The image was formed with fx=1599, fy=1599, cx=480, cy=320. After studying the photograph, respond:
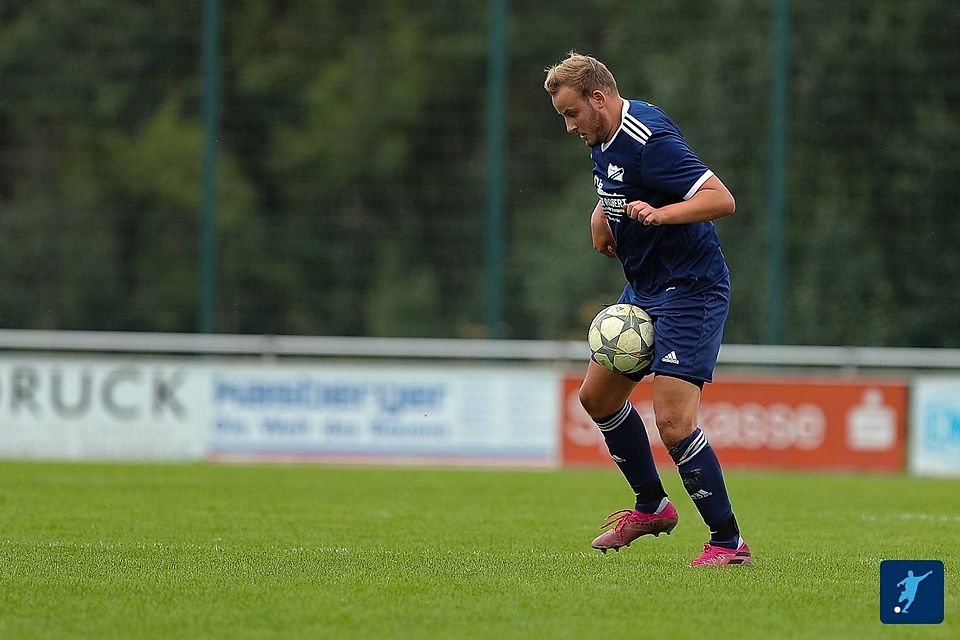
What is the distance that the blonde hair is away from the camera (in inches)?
256

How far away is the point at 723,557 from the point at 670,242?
4.31 ft

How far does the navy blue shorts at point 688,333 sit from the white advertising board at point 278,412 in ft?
27.9

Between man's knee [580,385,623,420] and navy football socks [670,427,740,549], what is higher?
man's knee [580,385,623,420]

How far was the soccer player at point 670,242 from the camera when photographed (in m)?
6.46

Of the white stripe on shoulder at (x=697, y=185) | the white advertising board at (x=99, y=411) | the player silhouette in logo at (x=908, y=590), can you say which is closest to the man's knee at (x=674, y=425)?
the white stripe on shoulder at (x=697, y=185)

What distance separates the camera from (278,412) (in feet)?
50.0

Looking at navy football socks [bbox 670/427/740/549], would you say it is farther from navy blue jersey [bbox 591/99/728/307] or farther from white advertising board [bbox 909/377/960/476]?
white advertising board [bbox 909/377/960/476]

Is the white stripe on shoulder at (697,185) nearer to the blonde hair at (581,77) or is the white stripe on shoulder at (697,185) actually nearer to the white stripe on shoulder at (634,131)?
the white stripe on shoulder at (634,131)

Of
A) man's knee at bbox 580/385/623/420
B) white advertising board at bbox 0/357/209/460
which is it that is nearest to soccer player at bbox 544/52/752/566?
man's knee at bbox 580/385/623/420

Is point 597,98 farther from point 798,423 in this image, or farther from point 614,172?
point 798,423

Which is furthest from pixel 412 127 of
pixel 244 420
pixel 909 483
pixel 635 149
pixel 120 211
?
pixel 635 149

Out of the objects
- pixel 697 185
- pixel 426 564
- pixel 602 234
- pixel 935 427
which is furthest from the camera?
pixel 935 427

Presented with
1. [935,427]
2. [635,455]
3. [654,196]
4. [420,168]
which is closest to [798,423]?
[935,427]

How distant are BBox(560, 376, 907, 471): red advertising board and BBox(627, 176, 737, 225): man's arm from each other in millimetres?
8783
